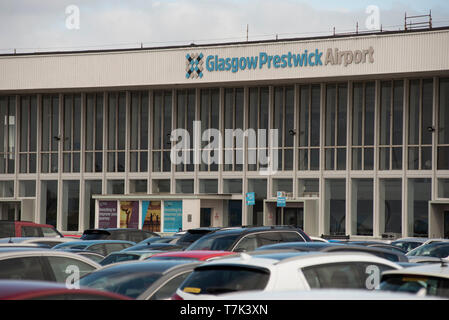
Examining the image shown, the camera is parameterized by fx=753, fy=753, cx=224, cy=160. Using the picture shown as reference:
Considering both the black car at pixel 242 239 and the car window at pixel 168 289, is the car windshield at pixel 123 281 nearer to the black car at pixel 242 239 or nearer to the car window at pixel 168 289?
the car window at pixel 168 289

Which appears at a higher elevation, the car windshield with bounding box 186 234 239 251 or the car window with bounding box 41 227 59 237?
the car windshield with bounding box 186 234 239 251

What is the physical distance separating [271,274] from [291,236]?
858 cm

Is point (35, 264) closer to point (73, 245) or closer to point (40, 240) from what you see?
point (40, 240)

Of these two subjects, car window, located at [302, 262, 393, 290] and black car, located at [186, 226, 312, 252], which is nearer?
car window, located at [302, 262, 393, 290]

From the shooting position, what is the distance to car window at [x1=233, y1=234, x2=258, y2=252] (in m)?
14.8

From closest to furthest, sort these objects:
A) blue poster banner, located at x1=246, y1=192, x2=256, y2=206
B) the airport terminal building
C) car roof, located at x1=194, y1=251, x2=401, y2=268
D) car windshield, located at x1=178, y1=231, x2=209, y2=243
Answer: car roof, located at x1=194, y1=251, x2=401, y2=268 → car windshield, located at x1=178, y1=231, x2=209, y2=243 → the airport terminal building → blue poster banner, located at x1=246, y1=192, x2=256, y2=206

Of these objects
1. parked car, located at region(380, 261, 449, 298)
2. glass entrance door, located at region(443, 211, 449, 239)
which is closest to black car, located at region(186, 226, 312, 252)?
parked car, located at region(380, 261, 449, 298)

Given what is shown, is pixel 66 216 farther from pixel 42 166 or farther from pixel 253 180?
pixel 253 180

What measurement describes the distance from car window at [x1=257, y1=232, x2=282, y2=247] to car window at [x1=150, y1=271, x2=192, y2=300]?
6.40 m

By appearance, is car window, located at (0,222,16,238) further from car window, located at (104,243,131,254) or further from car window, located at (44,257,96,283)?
car window, located at (44,257,96,283)

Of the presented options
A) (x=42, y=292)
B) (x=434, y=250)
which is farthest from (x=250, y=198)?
(x=42, y=292)

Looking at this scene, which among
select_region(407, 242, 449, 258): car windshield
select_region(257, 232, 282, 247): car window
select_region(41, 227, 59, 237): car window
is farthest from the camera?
select_region(41, 227, 59, 237): car window

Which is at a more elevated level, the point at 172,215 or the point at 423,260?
the point at 423,260

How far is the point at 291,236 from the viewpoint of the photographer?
16172 mm
